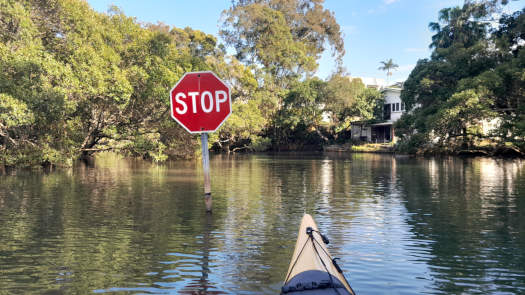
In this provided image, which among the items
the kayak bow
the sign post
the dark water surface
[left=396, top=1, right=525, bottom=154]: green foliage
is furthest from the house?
the kayak bow

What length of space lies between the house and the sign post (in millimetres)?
60318

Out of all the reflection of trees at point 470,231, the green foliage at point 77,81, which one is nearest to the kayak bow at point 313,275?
the reflection of trees at point 470,231

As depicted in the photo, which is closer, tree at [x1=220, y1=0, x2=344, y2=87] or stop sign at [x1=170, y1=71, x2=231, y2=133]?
stop sign at [x1=170, y1=71, x2=231, y2=133]

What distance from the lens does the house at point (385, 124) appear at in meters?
71.2

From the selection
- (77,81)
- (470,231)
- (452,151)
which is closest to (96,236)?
(470,231)

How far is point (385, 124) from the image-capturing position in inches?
2788

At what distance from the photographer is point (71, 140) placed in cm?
3478

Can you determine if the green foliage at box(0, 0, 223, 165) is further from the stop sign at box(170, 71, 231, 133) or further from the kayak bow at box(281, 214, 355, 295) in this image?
the kayak bow at box(281, 214, 355, 295)

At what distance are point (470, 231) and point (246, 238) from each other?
581cm

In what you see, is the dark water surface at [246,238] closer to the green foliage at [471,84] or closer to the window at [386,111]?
the green foliage at [471,84]

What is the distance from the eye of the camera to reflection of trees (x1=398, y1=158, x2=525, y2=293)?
805 cm

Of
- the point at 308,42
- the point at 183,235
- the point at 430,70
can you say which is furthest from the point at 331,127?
the point at 183,235

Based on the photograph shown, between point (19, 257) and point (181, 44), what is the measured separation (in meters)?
72.2

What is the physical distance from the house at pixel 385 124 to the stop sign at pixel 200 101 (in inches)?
2375
